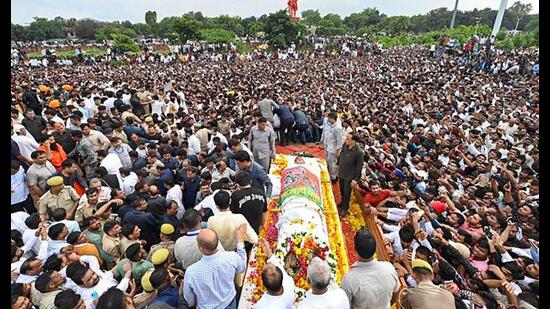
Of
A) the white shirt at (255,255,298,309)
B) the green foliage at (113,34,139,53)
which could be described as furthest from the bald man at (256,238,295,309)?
the green foliage at (113,34,139,53)

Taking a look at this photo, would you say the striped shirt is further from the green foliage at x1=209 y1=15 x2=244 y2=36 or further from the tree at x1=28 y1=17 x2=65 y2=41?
the tree at x1=28 y1=17 x2=65 y2=41

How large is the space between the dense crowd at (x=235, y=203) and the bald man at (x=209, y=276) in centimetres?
1

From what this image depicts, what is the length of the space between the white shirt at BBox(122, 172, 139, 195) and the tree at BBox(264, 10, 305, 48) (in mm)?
35565

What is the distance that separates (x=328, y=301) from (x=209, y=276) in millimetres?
1066

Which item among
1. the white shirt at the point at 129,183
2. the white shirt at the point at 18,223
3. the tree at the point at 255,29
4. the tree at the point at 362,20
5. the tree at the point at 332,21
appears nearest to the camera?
the white shirt at the point at 18,223

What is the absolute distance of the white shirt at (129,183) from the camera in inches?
220

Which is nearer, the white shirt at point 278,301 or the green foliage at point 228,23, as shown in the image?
the white shirt at point 278,301

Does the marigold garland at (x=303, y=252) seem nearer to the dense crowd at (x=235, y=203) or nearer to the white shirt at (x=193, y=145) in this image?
the dense crowd at (x=235, y=203)

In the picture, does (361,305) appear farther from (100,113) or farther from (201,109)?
(201,109)

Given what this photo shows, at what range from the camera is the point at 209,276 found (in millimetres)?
3002

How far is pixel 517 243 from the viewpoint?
4438mm

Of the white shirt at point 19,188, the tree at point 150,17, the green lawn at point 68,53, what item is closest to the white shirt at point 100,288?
the white shirt at point 19,188

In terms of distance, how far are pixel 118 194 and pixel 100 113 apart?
4.35m
